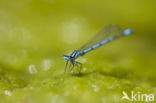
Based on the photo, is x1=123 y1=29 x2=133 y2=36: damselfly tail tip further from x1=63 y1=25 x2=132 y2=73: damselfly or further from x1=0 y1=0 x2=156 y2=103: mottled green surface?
x1=0 y1=0 x2=156 y2=103: mottled green surface

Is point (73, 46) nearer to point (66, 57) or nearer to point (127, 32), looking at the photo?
point (66, 57)

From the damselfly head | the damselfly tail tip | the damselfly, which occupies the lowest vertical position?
the damselfly head

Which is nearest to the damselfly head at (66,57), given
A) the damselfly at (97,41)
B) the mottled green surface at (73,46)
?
the damselfly at (97,41)

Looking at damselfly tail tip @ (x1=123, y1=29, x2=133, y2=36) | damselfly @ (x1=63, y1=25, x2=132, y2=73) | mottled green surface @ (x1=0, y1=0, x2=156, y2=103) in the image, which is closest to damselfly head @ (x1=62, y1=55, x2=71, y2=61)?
damselfly @ (x1=63, y1=25, x2=132, y2=73)

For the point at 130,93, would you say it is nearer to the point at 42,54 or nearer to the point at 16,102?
the point at 16,102

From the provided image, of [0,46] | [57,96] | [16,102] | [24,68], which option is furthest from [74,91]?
[0,46]
